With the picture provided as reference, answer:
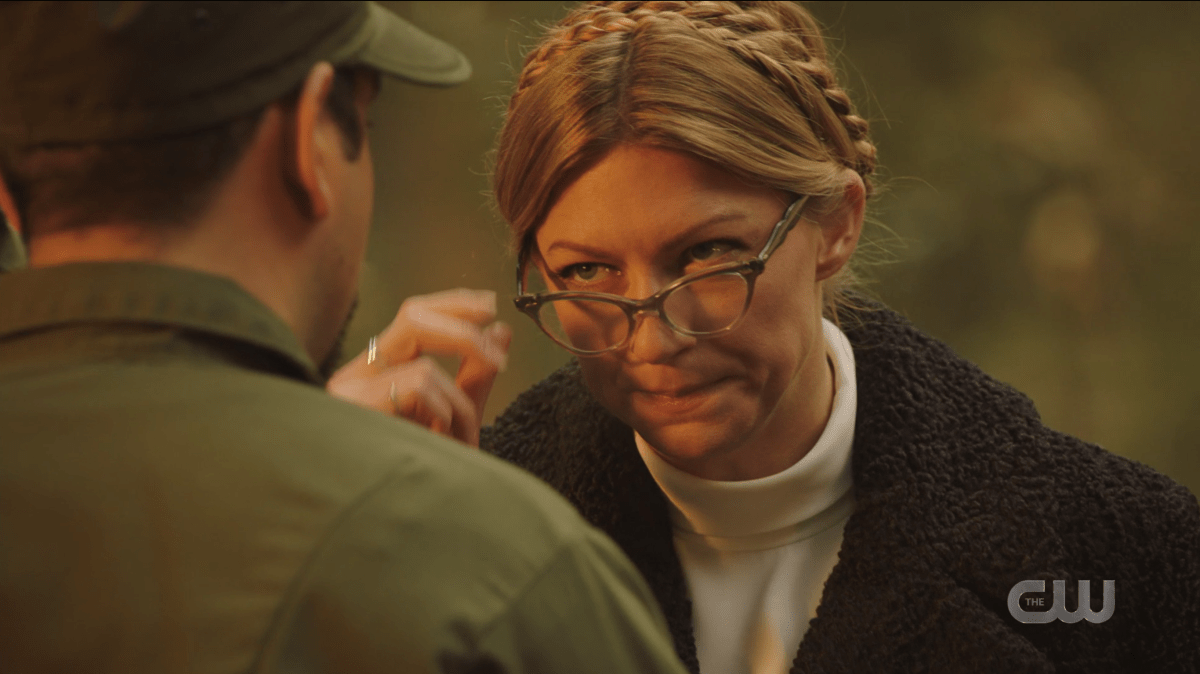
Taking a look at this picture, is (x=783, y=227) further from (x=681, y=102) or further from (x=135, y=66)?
(x=135, y=66)

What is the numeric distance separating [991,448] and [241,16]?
0.99 m

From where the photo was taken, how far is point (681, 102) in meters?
1.25

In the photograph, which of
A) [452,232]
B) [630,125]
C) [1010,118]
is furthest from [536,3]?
[630,125]

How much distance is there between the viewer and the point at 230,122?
74 centimetres

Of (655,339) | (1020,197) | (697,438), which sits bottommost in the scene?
(1020,197)

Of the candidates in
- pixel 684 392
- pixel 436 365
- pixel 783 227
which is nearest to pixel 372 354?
pixel 436 365

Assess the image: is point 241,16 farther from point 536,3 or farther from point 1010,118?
point 1010,118

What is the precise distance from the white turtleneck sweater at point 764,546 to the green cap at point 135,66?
795 mm

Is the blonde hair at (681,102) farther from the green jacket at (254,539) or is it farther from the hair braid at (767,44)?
the green jacket at (254,539)

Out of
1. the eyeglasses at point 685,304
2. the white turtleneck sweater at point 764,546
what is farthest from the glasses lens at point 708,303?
the white turtleneck sweater at point 764,546

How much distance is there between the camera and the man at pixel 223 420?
0.63 meters

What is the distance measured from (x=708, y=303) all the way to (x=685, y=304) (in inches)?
0.9

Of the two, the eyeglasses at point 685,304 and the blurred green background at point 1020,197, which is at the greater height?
the eyeglasses at point 685,304

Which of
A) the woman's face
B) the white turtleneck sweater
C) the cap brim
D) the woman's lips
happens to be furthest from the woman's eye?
the cap brim
